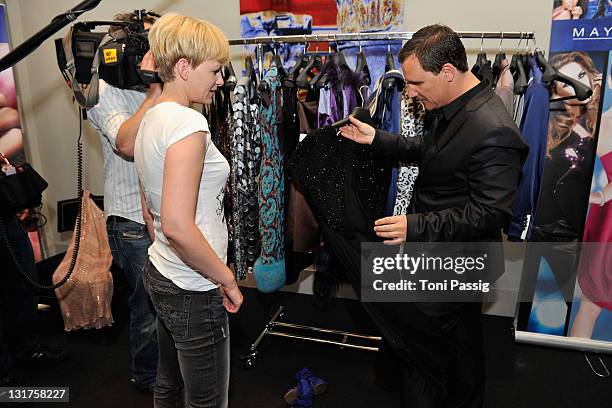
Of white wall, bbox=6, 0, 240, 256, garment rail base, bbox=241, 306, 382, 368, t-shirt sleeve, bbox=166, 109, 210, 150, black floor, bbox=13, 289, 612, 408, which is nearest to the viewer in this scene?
t-shirt sleeve, bbox=166, 109, 210, 150

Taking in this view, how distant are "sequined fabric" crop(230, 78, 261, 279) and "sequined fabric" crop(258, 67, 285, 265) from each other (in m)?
0.04

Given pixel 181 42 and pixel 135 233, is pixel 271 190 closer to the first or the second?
pixel 135 233

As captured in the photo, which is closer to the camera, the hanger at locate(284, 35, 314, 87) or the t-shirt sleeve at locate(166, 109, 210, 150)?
the t-shirt sleeve at locate(166, 109, 210, 150)

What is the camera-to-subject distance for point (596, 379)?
248 centimetres

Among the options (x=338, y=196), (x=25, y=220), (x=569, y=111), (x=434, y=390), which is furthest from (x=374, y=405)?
(x=25, y=220)

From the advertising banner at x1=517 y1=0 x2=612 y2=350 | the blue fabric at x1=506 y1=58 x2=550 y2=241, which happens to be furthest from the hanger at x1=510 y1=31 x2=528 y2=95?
the advertising banner at x1=517 y1=0 x2=612 y2=350

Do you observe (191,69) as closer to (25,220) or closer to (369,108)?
(369,108)

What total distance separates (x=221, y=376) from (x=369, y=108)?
1.27 m


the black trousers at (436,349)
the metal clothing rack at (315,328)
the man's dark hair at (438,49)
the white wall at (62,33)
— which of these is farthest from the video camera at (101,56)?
the white wall at (62,33)

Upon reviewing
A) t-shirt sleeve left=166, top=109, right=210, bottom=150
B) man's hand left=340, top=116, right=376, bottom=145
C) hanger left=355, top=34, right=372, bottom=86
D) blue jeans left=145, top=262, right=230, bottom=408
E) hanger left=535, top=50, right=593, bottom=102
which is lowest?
blue jeans left=145, top=262, right=230, bottom=408

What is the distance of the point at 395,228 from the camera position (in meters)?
1.55

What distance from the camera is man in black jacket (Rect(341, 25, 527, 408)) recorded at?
4.90ft

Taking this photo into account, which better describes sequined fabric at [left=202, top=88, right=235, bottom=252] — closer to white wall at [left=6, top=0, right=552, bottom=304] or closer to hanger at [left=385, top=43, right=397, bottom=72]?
hanger at [left=385, top=43, right=397, bottom=72]

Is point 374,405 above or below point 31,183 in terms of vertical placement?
below
